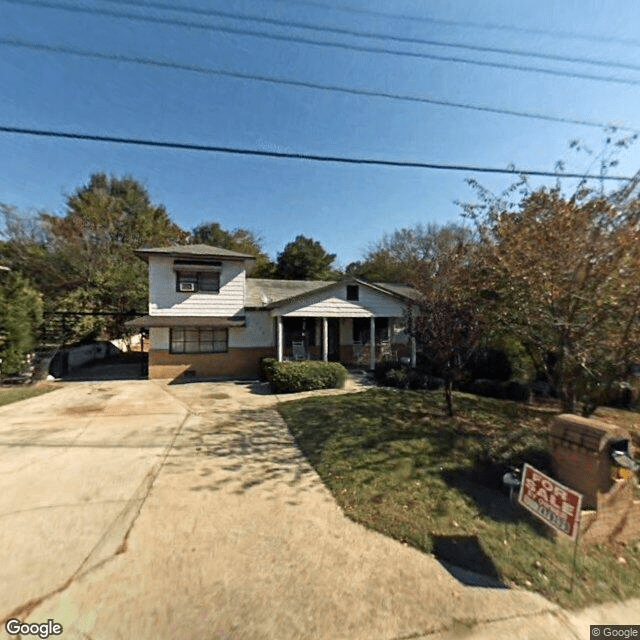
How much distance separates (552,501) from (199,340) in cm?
1476

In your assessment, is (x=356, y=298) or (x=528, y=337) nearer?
(x=528, y=337)

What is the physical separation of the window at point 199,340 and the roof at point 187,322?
60 centimetres

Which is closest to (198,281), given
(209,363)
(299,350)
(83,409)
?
(209,363)

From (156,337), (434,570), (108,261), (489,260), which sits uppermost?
(108,261)

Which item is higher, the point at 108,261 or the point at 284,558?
the point at 108,261

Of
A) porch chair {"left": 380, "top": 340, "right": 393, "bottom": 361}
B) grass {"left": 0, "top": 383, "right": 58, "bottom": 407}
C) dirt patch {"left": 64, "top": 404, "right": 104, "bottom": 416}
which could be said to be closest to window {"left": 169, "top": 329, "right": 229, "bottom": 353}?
grass {"left": 0, "top": 383, "right": 58, "bottom": 407}

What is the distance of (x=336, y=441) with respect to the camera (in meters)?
6.70

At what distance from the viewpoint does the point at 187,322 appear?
1477 centimetres

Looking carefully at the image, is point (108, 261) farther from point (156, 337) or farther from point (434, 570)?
point (434, 570)

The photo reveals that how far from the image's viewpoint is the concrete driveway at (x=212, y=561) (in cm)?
263

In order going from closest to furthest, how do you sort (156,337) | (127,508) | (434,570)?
1. (434,570)
2. (127,508)
3. (156,337)

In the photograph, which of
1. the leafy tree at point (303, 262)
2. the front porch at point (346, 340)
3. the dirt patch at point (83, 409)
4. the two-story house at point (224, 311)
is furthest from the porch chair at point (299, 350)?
the leafy tree at point (303, 262)

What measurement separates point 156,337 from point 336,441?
1155 cm

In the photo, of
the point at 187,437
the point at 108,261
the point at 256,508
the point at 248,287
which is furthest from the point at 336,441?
the point at 108,261
